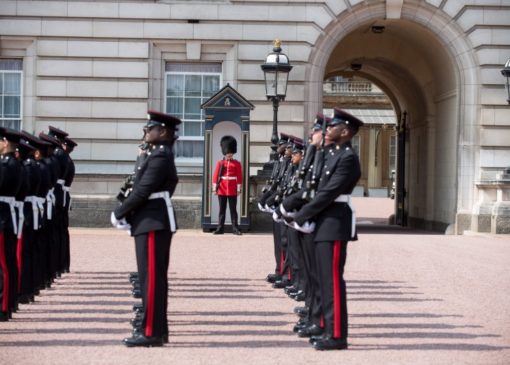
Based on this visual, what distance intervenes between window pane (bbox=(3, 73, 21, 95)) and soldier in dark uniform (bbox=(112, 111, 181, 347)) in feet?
42.8

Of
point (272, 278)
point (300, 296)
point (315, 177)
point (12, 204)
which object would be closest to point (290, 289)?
point (300, 296)

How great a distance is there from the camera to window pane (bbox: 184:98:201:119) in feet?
67.7

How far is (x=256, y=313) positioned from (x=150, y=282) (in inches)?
74.0

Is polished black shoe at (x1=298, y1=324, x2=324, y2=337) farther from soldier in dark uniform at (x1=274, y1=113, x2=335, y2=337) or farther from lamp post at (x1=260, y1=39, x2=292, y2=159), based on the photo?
lamp post at (x1=260, y1=39, x2=292, y2=159)

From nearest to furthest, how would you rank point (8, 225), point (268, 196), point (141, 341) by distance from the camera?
point (141, 341) → point (8, 225) → point (268, 196)

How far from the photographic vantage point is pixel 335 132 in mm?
8078

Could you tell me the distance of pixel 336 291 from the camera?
308 inches

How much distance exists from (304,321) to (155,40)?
40.1ft

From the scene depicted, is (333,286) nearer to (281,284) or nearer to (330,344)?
(330,344)

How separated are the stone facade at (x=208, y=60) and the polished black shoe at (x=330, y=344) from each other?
12.1m

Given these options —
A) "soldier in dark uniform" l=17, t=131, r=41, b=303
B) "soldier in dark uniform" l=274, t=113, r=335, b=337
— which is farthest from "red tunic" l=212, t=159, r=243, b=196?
"soldier in dark uniform" l=274, t=113, r=335, b=337

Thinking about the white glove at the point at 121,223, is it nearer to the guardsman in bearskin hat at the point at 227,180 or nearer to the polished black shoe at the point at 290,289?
the polished black shoe at the point at 290,289

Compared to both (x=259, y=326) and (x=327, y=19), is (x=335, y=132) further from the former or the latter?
(x=327, y=19)

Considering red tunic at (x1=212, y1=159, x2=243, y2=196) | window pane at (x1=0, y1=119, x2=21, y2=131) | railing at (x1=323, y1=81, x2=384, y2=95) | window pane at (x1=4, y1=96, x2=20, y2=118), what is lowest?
red tunic at (x1=212, y1=159, x2=243, y2=196)
